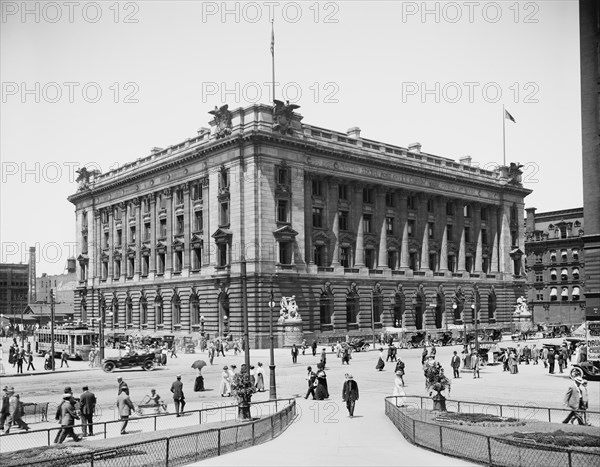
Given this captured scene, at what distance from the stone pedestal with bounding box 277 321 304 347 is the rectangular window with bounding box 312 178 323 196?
1445 cm

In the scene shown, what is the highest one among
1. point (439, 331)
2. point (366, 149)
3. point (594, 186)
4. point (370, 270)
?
point (366, 149)

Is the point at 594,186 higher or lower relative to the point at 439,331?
higher

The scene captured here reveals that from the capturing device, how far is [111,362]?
45688 millimetres

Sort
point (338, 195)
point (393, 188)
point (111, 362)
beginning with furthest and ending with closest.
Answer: point (393, 188) < point (338, 195) < point (111, 362)

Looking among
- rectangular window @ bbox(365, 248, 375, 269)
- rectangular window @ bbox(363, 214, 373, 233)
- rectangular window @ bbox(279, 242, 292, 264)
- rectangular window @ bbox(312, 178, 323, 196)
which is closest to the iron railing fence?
rectangular window @ bbox(279, 242, 292, 264)

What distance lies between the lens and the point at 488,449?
16.7m

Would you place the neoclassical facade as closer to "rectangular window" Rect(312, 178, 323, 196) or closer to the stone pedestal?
"rectangular window" Rect(312, 178, 323, 196)

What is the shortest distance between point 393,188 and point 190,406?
5379 cm

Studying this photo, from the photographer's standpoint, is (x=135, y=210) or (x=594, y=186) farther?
(x=135, y=210)

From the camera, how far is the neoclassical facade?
66000mm

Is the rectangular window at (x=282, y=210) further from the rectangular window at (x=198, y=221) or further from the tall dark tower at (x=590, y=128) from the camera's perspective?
the tall dark tower at (x=590, y=128)

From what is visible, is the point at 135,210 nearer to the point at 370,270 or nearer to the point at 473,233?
the point at 370,270

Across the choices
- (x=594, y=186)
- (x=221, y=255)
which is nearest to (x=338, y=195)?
(x=221, y=255)

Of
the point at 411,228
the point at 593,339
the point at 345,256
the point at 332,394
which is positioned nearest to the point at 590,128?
the point at 593,339
